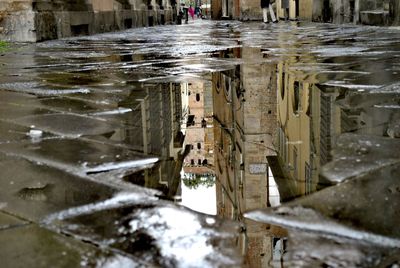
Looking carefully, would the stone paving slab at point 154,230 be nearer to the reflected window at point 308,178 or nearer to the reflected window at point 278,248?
the reflected window at point 278,248

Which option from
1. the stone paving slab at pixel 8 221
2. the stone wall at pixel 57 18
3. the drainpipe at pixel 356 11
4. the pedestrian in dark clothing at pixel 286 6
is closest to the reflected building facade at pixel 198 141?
the stone paving slab at pixel 8 221

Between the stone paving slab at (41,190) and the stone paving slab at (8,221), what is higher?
the stone paving slab at (41,190)

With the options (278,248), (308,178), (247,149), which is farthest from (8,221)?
(247,149)

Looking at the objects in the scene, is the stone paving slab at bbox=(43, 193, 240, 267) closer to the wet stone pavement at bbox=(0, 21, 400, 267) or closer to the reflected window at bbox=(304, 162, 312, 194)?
the wet stone pavement at bbox=(0, 21, 400, 267)

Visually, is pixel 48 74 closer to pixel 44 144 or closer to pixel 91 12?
pixel 44 144

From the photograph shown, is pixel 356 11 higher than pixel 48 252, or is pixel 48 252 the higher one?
pixel 356 11

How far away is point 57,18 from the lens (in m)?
9.54

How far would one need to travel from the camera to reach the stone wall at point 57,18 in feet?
27.4

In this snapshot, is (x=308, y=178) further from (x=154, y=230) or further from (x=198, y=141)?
(x=198, y=141)

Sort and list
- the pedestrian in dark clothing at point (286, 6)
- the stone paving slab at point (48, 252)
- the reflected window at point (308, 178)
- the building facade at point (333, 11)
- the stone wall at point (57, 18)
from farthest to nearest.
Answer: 1. the pedestrian in dark clothing at point (286, 6)
2. the building facade at point (333, 11)
3. the stone wall at point (57, 18)
4. the reflected window at point (308, 178)
5. the stone paving slab at point (48, 252)

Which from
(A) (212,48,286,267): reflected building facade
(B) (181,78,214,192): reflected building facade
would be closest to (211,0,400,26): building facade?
(A) (212,48,286,267): reflected building facade

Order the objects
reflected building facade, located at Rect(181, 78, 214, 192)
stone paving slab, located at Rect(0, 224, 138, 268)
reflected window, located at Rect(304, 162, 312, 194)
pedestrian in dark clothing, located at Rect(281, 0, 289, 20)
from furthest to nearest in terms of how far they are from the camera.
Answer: pedestrian in dark clothing, located at Rect(281, 0, 289, 20), reflected building facade, located at Rect(181, 78, 214, 192), reflected window, located at Rect(304, 162, 312, 194), stone paving slab, located at Rect(0, 224, 138, 268)

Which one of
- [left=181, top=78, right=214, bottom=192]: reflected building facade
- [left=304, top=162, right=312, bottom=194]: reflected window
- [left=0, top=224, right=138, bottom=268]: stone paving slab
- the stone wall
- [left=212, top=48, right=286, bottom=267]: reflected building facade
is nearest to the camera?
[left=0, top=224, right=138, bottom=268]: stone paving slab

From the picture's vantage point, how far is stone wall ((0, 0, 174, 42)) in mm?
8344
